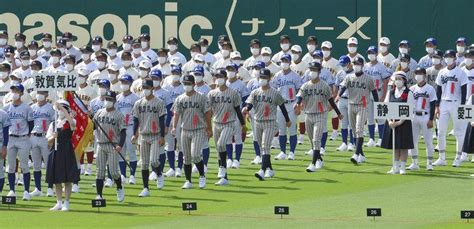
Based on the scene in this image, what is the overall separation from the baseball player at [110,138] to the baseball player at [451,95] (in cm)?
851

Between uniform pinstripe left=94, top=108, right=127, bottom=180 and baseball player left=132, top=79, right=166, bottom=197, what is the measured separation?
30.2 inches

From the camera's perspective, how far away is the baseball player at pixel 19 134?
3362cm

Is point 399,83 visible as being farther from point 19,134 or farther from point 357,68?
point 19,134

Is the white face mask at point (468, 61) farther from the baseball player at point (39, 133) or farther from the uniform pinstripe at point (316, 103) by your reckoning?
the baseball player at point (39, 133)

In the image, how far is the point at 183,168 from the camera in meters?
37.0

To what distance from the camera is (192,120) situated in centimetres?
3428

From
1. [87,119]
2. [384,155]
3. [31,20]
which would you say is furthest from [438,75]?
[31,20]

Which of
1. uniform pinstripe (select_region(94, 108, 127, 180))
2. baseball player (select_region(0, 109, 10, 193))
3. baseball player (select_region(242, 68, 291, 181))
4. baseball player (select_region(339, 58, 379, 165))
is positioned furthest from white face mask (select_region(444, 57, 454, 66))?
baseball player (select_region(0, 109, 10, 193))

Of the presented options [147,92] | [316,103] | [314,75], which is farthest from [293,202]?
[314,75]

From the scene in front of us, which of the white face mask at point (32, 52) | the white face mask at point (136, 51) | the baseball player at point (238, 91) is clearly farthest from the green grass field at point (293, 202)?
the white face mask at point (32, 52)

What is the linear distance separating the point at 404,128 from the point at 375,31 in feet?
51.7

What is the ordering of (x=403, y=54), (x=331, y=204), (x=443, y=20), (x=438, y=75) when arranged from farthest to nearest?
(x=443, y=20) → (x=403, y=54) → (x=438, y=75) → (x=331, y=204)

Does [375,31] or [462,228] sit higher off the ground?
[375,31]

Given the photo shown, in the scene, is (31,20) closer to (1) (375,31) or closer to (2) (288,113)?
(1) (375,31)
